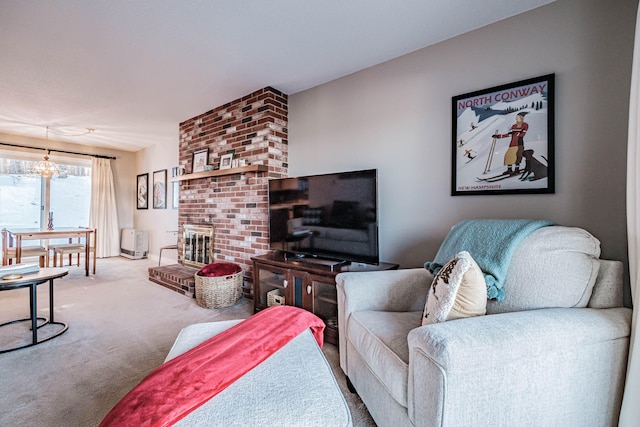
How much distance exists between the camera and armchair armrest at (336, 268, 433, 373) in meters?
1.48

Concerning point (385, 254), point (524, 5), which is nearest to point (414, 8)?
point (524, 5)

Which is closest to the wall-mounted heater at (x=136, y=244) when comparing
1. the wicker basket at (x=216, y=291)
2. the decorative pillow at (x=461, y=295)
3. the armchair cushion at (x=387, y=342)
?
the wicker basket at (x=216, y=291)

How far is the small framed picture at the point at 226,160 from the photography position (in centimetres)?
319

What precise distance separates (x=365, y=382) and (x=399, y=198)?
1.38 m

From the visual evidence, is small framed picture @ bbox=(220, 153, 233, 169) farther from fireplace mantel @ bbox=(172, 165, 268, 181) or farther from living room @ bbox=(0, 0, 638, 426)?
living room @ bbox=(0, 0, 638, 426)

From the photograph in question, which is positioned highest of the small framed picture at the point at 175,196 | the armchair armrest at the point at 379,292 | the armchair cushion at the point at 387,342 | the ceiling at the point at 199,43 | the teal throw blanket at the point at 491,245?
the ceiling at the point at 199,43

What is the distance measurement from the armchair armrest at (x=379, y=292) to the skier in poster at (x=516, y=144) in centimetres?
87

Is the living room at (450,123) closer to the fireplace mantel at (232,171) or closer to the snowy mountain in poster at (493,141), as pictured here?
the snowy mountain in poster at (493,141)

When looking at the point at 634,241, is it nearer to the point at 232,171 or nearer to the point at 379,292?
the point at 379,292

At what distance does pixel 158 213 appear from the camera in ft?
17.0

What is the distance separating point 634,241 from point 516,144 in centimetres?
83

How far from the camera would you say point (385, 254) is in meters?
2.32

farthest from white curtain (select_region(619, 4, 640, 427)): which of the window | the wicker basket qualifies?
the window

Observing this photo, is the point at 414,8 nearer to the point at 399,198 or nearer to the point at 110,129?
the point at 399,198
